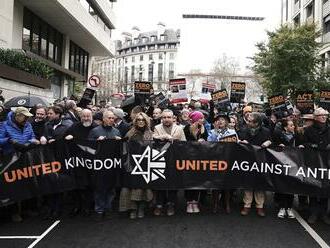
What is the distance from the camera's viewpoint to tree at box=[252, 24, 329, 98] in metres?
29.2

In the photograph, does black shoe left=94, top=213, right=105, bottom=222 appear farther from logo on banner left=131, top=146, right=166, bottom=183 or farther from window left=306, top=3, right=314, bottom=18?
window left=306, top=3, right=314, bottom=18

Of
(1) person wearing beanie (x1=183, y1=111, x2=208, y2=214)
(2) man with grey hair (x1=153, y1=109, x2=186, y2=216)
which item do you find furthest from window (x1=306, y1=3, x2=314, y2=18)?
(2) man with grey hair (x1=153, y1=109, x2=186, y2=216)

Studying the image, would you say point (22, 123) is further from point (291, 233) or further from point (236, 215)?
point (291, 233)

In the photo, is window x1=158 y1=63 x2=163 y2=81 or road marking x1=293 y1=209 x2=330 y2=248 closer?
road marking x1=293 y1=209 x2=330 y2=248

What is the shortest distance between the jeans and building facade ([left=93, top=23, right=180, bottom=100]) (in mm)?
105757

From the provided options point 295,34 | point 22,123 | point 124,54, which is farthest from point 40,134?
point 124,54

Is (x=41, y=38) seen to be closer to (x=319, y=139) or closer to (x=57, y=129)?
(x=57, y=129)

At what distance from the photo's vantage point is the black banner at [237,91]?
15808 mm

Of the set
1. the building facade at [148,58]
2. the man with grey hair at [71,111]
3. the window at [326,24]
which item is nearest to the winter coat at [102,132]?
the man with grey hair at [71,111]

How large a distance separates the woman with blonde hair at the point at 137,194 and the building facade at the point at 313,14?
27.8 meters

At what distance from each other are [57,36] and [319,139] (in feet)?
88.5

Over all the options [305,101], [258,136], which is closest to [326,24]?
[305,101]

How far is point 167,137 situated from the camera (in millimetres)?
7781

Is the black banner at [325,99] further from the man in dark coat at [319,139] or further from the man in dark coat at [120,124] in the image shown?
the man in dark coat at [120,124]
